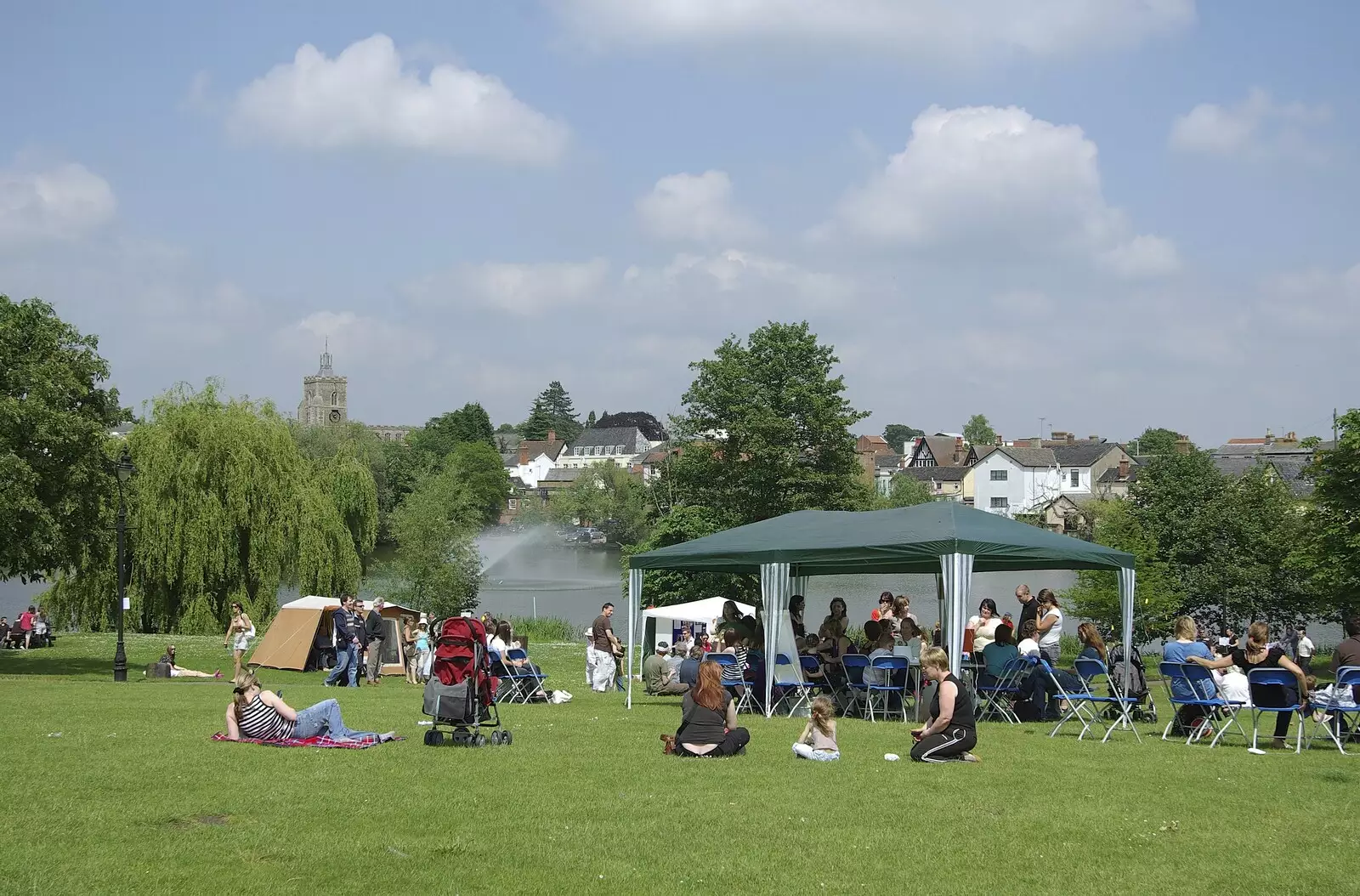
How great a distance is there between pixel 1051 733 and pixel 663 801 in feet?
20.9

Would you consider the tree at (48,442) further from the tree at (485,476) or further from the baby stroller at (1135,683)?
the tree at (485,476)

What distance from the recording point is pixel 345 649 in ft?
74.4

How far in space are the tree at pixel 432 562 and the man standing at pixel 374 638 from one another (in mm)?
23743

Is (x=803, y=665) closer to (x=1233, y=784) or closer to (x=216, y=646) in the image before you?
(x=1233, y=784)

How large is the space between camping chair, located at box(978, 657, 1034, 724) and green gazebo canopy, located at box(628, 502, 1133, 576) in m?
1.39

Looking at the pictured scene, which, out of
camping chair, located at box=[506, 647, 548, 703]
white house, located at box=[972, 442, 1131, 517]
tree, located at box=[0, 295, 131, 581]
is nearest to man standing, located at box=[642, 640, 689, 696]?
camping chair, located at box=[506, 647, 548, 703]

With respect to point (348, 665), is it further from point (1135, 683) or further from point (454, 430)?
point (454, 430)

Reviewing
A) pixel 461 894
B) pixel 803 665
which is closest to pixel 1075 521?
pixel 803 665

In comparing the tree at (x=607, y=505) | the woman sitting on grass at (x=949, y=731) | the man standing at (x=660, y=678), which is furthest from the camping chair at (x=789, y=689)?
the tree at (x=607, y=505)

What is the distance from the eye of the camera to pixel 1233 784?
33.6ft

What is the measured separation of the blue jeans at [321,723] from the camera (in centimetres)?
1204

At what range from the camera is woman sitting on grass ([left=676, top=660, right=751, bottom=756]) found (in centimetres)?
1173

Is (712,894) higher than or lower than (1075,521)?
lower

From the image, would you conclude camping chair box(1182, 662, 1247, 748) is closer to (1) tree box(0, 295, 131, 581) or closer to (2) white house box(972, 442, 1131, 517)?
(1) tree box(0, 295, 131, 581)
